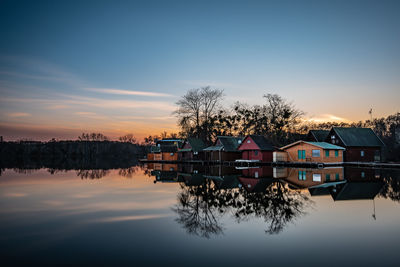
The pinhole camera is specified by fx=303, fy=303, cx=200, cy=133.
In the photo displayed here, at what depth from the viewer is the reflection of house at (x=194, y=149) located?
58.6m

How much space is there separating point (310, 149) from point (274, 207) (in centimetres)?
3150

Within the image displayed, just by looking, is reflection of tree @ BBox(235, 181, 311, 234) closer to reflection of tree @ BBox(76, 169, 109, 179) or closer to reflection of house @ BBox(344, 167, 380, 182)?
reflection of house @ BBox(344, 167, 380, 182)

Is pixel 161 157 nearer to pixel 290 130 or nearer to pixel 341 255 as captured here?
pixel 290 130

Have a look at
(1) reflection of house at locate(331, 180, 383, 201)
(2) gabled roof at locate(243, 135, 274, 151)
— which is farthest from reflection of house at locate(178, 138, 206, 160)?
(1) reflection of house at locate(331, 180, 383, 201)

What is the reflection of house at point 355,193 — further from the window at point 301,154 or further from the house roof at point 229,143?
the house roof at point 229,143

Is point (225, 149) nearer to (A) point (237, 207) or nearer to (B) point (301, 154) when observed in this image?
(B) point (301, 154)

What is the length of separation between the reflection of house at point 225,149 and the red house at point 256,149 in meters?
2.77

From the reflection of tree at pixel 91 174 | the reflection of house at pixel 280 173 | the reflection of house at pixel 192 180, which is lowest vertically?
the reflection of tree at pixel 91 174

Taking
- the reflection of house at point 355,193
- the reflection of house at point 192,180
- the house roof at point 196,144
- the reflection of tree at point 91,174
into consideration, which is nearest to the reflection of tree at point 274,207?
the reflection of house at point 355,193

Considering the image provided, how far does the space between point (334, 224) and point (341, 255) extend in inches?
124

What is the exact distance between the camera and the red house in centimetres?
4703

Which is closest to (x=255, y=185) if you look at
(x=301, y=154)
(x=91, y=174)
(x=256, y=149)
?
(x=91, y=174)

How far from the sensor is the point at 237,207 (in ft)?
41.8

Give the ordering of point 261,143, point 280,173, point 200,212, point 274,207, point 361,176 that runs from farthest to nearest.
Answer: point 261,143
point 280,173
point 361,176
point 274,207
point 200,212
